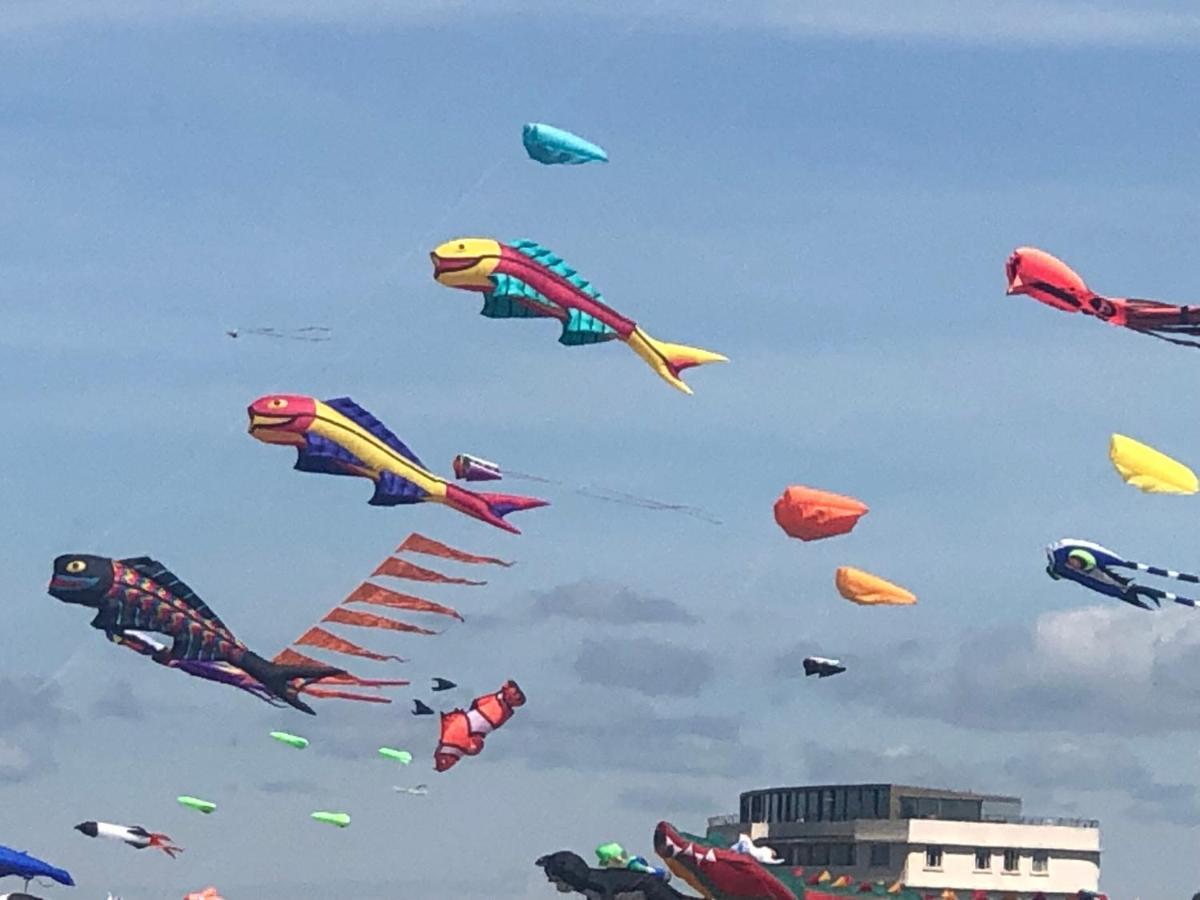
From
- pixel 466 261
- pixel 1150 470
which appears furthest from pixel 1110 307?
pixel 466 261

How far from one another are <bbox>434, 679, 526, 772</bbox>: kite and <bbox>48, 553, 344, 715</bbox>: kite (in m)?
8.17

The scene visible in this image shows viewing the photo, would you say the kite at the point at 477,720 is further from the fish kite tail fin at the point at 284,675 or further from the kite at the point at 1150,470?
the kite at the point at 1150,470

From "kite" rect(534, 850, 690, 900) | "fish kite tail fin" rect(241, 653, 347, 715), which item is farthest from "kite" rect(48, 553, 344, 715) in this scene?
"kite" rect(534, 850, 690, 900)

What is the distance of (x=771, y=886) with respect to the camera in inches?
5556

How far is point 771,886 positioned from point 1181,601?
27.2 metres

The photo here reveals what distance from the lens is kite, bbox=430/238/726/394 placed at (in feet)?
416

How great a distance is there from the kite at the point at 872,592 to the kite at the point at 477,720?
18271 mm

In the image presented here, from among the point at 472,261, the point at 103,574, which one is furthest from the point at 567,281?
the point at 103,574

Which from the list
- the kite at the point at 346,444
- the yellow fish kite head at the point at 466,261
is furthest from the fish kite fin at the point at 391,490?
the yellow fish kite head at the point at 466,261

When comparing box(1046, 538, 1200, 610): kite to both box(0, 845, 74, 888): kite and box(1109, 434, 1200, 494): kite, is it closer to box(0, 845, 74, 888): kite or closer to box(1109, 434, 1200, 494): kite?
box(1109, 434, 1200, 494): kite

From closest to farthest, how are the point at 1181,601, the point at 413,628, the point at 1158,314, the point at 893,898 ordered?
the point at 1158,314
the point at 1181,601
the point at 413,628
the point at 893,898

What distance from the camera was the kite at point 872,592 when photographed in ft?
454

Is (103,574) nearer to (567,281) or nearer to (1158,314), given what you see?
(567,281)

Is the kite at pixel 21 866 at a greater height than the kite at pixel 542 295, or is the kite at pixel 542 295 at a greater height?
the kite at pixel 542 295
